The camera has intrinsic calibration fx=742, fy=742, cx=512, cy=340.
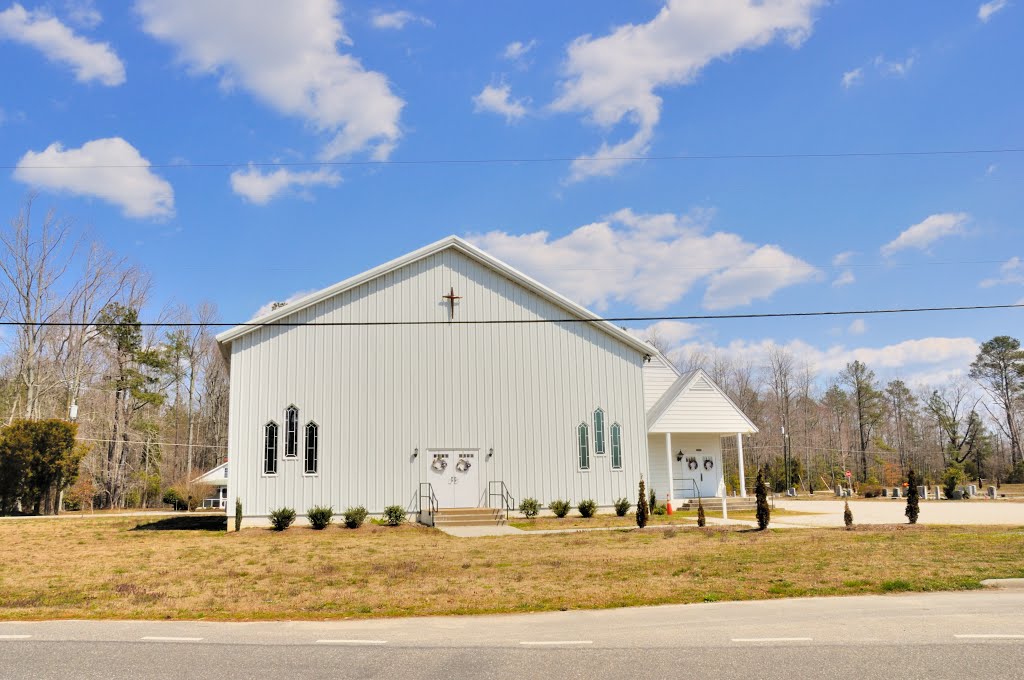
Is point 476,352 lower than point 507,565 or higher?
higher

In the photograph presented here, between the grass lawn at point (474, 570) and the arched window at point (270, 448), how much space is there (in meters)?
4.00

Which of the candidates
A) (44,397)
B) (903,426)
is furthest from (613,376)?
(903,426)

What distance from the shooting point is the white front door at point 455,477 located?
2527cm

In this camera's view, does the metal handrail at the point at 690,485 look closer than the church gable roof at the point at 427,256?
No

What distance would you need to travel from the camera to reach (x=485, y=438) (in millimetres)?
25750

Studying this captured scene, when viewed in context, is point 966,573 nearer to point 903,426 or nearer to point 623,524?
point 623,524

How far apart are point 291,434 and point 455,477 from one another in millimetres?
5652

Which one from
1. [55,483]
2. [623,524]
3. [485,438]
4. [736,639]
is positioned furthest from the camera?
[55,483]

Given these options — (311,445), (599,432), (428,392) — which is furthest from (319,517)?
(599,432)

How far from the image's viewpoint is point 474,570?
13672 mm

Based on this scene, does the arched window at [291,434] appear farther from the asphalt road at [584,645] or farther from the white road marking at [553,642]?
the white road marking at [553,642]

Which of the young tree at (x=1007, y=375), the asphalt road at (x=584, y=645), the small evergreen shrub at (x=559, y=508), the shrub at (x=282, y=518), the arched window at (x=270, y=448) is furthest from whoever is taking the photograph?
the young tree at (x=1007, y=375)

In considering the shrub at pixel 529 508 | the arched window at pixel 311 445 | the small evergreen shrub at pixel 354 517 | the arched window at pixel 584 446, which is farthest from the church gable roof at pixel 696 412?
the arched window at pixel 311 445

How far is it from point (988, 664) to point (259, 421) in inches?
848
